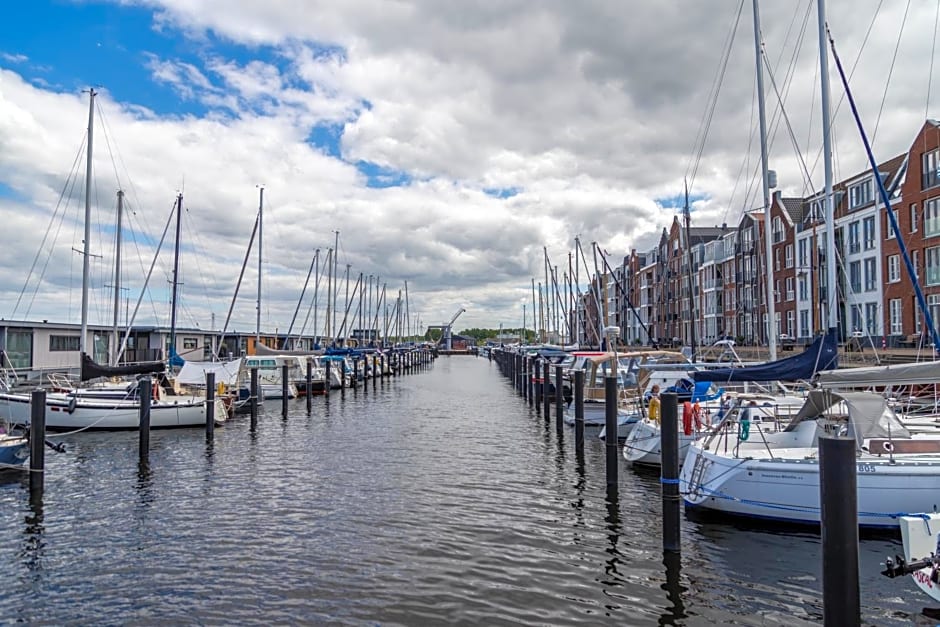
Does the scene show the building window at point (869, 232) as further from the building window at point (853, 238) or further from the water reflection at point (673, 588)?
the water reflection at point (673, 588)

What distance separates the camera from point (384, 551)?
13367mm

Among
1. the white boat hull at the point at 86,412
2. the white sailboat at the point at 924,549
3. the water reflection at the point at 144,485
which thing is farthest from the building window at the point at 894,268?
the water reflection at the point at 144,485

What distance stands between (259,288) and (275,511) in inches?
1559

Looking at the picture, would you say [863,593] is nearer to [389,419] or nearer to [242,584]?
[242,584]

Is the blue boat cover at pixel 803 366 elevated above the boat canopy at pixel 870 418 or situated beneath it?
elevated above

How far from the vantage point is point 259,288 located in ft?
175

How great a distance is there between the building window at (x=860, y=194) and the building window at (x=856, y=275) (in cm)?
432

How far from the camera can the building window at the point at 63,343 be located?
152ft

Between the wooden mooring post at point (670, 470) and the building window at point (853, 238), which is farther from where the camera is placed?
the building window at point (853, 238)

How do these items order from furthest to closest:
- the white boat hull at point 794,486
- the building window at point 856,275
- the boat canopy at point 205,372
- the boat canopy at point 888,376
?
the building window at point 856,275 → the boat canopy at point 205,372 → the white boat hull at point 794,486 → the boat canopy at point 888,376

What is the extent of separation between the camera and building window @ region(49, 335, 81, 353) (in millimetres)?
46344

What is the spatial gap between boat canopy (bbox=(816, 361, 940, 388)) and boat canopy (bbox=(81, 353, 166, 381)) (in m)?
27.2

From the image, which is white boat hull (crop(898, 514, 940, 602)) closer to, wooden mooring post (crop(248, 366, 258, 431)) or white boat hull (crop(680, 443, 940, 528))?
white boat hull (crop(680, 443, 940, 528))

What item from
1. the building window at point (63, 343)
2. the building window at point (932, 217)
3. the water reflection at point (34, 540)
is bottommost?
the water reflection at point (34, 540)
